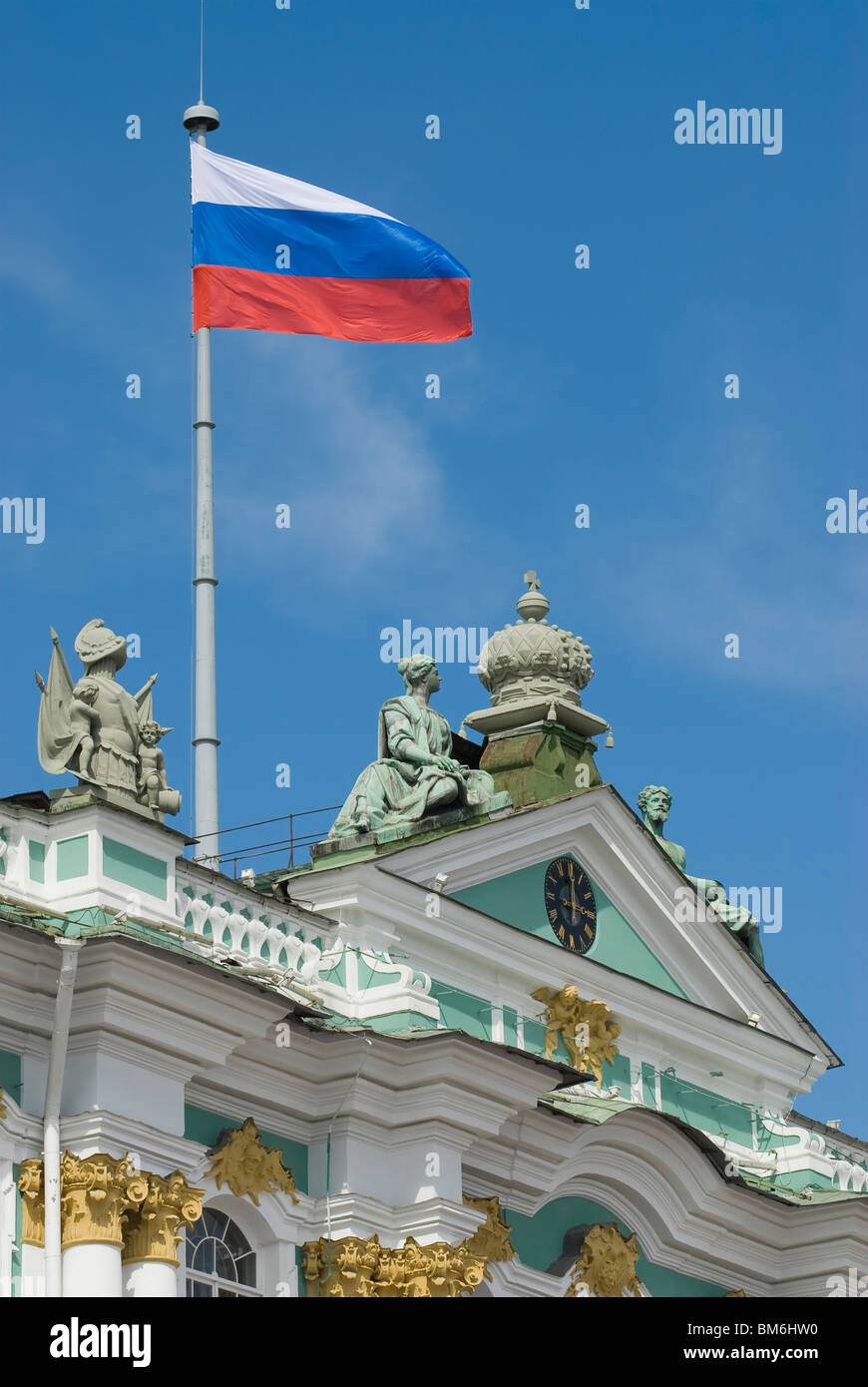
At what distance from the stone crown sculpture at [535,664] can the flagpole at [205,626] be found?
3065 millimetres

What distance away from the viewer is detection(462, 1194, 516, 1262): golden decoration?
28.6m

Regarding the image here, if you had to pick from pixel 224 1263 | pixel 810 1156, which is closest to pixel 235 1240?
pixel 224 1263

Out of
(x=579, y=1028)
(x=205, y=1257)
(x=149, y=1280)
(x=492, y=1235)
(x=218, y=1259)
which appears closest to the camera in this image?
(x=149, y=1280)

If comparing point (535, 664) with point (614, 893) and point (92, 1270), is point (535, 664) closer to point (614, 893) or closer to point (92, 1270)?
point (614, 893)

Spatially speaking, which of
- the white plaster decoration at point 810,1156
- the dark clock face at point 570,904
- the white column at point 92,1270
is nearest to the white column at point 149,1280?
the white column at point 92,1270

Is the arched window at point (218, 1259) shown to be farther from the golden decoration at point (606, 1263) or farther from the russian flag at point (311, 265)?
the russian flag at point (311, 265)

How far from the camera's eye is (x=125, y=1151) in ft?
83.0

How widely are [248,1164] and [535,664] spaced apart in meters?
8.00

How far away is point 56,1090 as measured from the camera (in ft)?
82.2

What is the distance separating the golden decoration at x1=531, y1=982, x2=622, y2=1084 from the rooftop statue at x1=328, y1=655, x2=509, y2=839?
5.97 feet

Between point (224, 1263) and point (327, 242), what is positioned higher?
point (327, 242)

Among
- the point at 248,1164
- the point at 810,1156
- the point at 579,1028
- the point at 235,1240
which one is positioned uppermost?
the point at 579,1028
